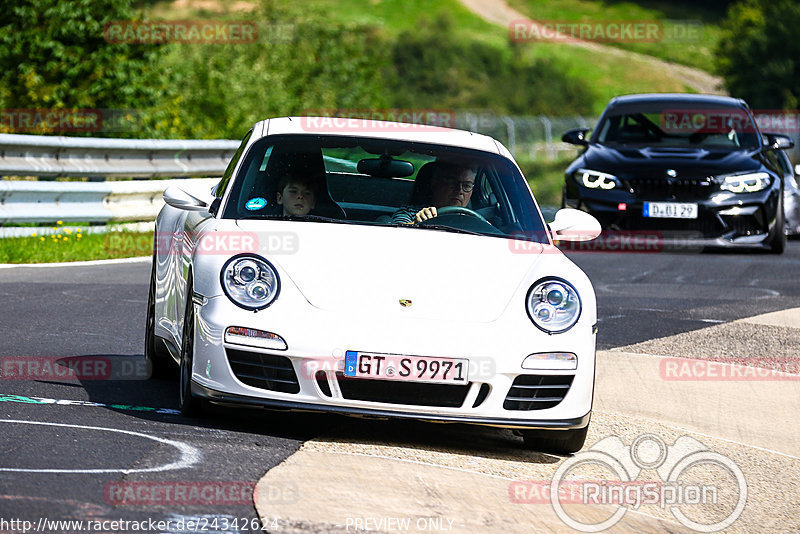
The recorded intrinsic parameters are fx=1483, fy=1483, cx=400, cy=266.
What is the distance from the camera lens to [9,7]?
90.4ft

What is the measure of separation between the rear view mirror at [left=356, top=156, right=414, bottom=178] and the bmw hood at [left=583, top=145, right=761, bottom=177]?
7.84 meters

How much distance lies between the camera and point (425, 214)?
6891 mm

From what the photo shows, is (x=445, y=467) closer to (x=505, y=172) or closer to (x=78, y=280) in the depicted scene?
(x=505, y=172)

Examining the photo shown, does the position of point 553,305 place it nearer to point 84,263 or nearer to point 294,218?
point 294,218

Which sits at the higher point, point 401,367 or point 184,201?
point 184,201

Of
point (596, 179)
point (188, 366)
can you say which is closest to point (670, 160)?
point (596, 179)

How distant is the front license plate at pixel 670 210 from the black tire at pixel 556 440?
872 centimetres

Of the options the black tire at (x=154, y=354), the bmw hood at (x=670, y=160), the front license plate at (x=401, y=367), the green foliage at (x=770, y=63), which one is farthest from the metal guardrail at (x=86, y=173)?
the green foliage at (x=770, y=63)

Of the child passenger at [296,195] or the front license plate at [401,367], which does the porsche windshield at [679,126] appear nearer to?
the child passenger at [296,195]

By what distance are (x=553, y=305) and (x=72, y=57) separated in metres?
22.4

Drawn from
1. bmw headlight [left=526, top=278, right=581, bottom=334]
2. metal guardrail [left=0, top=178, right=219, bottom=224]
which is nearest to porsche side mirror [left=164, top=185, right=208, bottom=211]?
bmw headlight [left=526, top=278, right=581, bottom=334]

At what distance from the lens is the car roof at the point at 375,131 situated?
23.3 feet

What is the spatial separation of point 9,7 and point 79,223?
541 inches

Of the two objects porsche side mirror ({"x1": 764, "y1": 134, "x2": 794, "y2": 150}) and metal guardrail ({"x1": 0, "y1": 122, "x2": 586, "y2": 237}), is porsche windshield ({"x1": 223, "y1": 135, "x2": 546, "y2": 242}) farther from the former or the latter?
porsche side mirror ({"x1": 764, "y1": 134, "x2": 794, "y2": 150})
